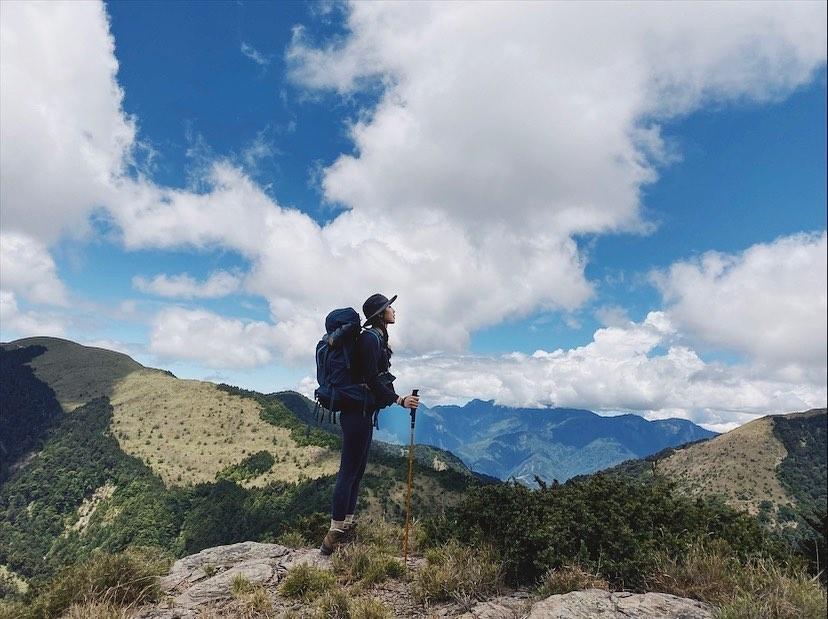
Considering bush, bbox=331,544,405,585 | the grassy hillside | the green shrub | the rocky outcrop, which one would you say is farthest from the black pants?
the grassy hillside

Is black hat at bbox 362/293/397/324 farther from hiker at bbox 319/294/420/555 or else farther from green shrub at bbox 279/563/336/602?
green shrub at bbox 279/563/336/602

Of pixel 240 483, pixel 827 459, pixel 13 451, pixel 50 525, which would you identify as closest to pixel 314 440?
pixel 240 483

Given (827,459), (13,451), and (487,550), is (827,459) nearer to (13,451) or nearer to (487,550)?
(487,550)

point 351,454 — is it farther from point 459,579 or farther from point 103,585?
point 103,585

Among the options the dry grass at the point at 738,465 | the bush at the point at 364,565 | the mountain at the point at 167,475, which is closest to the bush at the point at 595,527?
the bush at the point at 364,565

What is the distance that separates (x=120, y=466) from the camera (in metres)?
150

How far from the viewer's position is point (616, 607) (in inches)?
199

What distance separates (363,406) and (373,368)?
579 mm

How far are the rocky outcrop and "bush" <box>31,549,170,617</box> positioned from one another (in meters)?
0.31

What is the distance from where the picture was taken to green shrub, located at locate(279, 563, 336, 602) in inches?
242

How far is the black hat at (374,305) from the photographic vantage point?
735 centimetres

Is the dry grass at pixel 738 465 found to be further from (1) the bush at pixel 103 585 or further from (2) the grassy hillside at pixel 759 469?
(1) the bush at pixel 103 585

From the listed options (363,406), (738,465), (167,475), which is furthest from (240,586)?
(738,465)

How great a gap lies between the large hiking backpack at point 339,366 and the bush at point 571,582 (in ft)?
10.6
